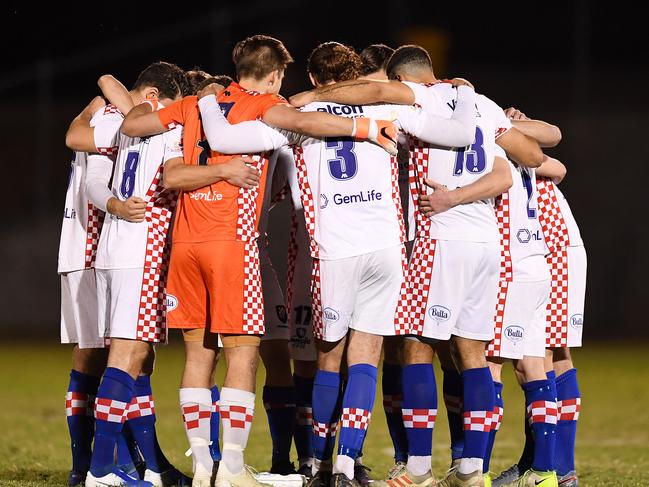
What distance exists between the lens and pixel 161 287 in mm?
6910

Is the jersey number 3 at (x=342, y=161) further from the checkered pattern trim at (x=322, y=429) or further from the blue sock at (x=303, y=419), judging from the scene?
the blue sock at (x=303, y=419)

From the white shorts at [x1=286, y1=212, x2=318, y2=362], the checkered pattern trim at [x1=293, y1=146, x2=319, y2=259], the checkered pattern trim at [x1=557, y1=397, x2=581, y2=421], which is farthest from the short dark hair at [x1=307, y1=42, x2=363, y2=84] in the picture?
the checkered pattern trim at [x1=557, y1=397, x2=581, y2=421]

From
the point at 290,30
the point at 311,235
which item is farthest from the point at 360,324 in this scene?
the point at 290,30

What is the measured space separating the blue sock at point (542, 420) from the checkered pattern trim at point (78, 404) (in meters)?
2.77

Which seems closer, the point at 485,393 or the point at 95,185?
the point at 485,393

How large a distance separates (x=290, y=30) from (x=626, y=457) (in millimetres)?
17178

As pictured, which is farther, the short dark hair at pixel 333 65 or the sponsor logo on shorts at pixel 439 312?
the short dark hair at pixel 333 65

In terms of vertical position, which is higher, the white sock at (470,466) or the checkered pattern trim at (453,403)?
the checkered pattern trim at (453,403)

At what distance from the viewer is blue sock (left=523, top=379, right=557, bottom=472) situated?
6977mm

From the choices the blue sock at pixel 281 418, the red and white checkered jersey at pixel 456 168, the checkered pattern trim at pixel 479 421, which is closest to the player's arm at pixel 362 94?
the red and white checkered jersey at pixel 456 168

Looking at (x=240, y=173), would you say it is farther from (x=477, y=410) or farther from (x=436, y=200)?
(x=477, y=410)

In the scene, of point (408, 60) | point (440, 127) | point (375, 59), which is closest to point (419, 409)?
point (440, 127)

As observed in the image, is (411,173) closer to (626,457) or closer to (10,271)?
(626,457)

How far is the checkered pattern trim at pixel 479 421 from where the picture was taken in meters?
6.50
